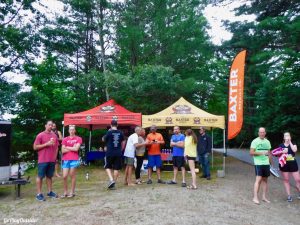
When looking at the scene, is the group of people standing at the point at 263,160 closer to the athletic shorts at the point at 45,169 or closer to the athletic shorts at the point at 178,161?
the athletic shorts at the point at 178,161

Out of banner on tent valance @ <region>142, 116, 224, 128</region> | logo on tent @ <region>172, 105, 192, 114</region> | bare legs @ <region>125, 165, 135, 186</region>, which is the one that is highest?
logo on tent @ <region>172, 105, 192, 114</region>

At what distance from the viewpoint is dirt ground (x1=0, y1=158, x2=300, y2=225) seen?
225 inches

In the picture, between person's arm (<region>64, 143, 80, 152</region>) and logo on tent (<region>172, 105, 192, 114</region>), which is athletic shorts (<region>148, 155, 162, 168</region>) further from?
logo on tent (<region>172, 105, 192, 114</region>)

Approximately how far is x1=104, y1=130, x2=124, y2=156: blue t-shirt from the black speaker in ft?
7.69

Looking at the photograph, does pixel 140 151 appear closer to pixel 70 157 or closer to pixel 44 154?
pixel 70 157

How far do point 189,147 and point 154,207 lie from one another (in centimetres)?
280

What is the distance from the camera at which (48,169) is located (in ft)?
24.7

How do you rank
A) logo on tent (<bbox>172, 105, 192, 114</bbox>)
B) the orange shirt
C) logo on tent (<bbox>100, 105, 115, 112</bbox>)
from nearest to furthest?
the orange shirt, logo on tent (<bbox>172, 105, 192, 114</bbox>), logo on tent (<bbox>100, 105, 115, 112</bbox>)

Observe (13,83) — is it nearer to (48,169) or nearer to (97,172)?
(97,172)

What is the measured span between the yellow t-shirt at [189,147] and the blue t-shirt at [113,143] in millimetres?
1762

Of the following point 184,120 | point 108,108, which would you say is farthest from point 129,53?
point 184,120

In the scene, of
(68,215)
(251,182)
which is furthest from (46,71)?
(68,215)

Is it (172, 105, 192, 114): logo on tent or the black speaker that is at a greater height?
(172, 105, 192, 114): logo on tent

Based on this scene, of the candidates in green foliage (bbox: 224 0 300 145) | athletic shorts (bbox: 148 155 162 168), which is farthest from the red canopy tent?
green foliage (bbox: 224 0 300 145)
